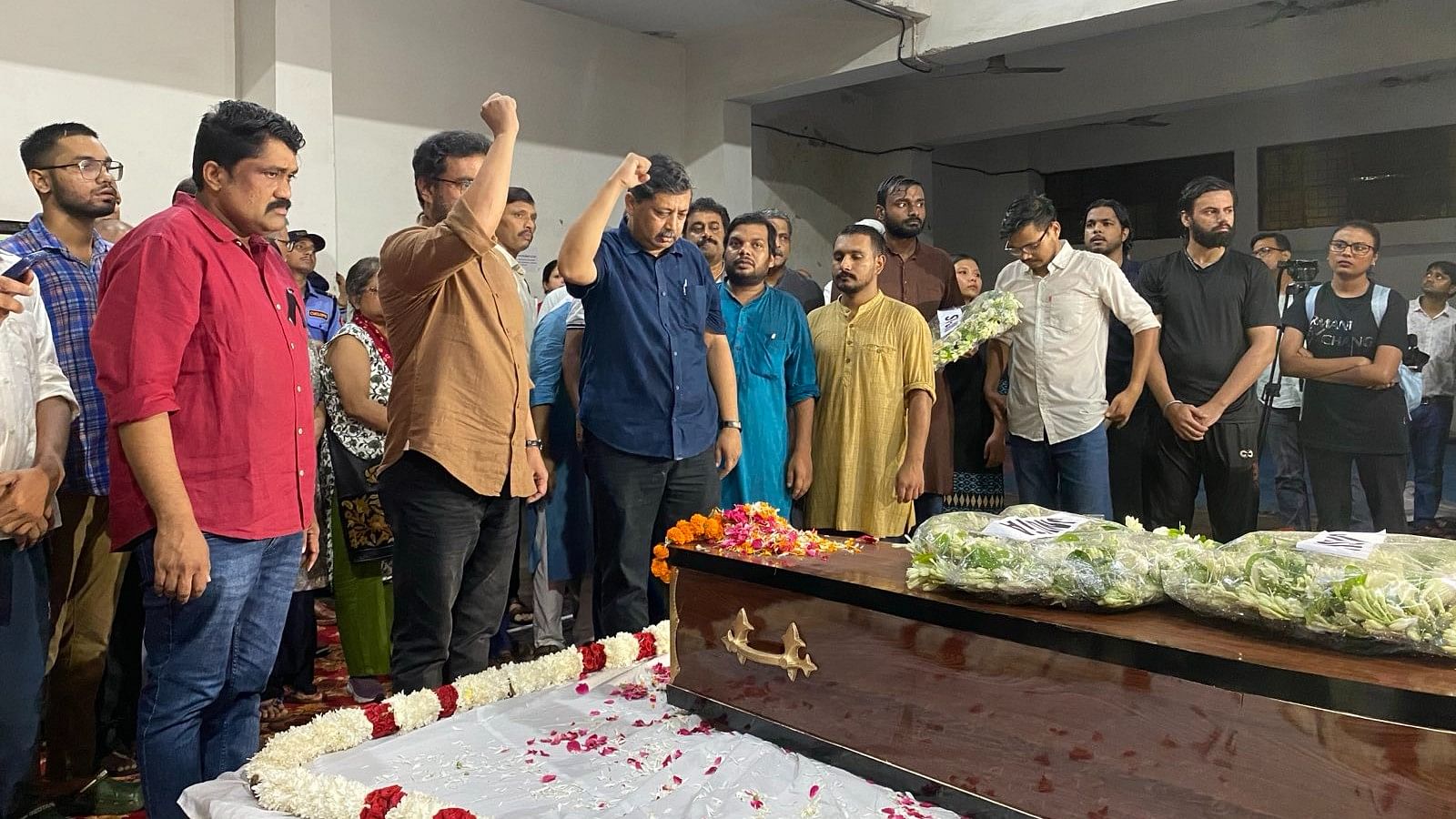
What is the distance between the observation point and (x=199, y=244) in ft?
5.94

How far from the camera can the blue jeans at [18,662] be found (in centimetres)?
209

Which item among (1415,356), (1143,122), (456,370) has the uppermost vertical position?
(1143,122)

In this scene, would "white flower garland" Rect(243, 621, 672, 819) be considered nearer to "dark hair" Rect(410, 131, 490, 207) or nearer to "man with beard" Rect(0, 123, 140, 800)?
"dark hair" Rect(410, 131, 490, 207)

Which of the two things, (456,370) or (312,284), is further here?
(312,284)

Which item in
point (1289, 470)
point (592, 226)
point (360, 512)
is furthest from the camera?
point (1289, 470)

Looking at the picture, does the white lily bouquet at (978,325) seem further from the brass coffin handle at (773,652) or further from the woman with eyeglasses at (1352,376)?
the brass coffin handle at (773,652)

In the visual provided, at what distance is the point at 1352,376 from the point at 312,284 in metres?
4.62

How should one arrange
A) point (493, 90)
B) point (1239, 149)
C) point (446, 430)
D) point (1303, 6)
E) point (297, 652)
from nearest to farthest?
1. point (446, 430)
2. point (297, 652)
3. point (493, 90)
4. point (1303, 6)
5. point (1239, 149)

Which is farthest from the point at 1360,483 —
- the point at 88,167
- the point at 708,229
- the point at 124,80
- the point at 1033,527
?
the point at 124,80

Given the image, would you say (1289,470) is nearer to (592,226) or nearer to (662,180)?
(662,180)

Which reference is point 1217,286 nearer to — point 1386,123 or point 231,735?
point 1386,123

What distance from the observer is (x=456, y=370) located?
214 cm

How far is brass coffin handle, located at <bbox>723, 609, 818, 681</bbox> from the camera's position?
174 centimetres

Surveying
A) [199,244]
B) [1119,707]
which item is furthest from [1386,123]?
[199,244]
